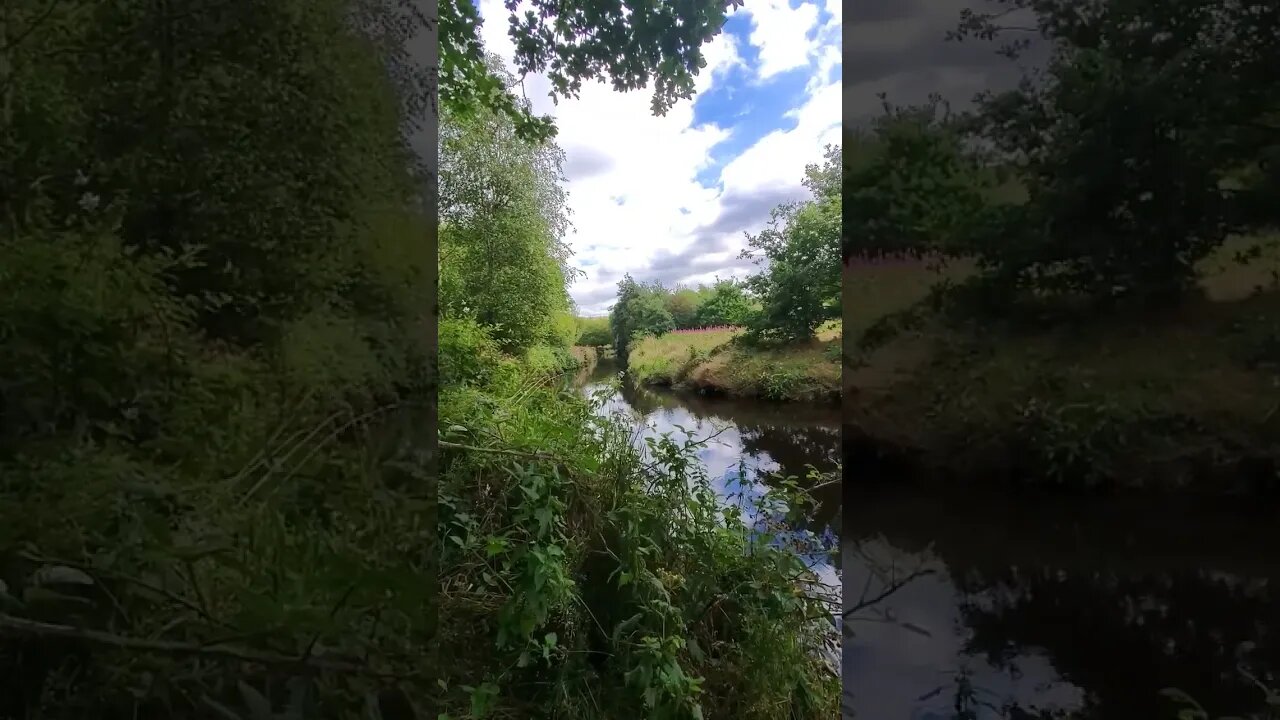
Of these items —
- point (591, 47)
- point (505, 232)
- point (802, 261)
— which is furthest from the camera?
point (505, 232)

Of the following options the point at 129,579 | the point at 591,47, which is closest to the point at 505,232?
the point at 591,47

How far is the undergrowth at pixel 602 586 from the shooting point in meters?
0.95

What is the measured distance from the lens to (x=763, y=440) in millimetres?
1121

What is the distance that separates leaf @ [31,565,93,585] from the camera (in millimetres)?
643

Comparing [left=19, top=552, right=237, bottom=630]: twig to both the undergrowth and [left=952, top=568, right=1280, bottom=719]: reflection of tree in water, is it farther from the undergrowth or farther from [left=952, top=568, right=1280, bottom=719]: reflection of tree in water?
[left=952, top=568, right=1280, bottom=719]: reflection of tree in water

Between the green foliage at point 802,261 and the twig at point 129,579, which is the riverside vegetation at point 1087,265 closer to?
the green foliage at point 802,261

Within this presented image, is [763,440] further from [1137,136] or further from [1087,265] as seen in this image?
[1137,136]

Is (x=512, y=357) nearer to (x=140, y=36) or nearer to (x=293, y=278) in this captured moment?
(x=293, y=278)

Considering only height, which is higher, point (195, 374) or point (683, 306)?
point (683, 306)

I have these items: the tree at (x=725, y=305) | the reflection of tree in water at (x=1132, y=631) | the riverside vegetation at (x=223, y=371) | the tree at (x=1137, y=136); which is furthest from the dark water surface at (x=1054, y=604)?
the tree at (x=725, y=305)

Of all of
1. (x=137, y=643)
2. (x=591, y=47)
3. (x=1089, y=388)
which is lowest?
(x=137, y=643)

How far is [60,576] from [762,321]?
1.15 meters

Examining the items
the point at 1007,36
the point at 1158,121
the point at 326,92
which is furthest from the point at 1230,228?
the point at 326,92

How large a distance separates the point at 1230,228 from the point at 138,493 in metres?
1.39
